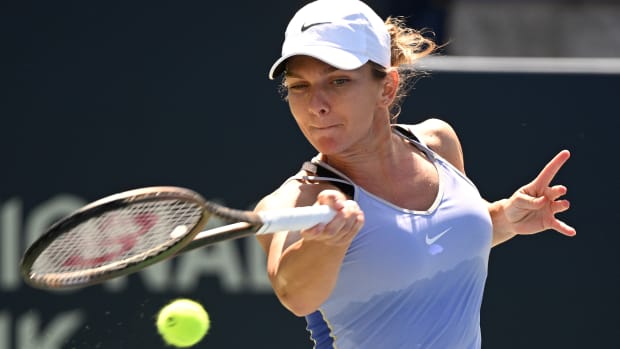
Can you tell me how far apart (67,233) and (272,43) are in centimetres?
201

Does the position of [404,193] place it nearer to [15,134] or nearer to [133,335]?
[133,335]

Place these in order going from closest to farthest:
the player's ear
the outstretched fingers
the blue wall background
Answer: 1. the player's ear
2. the outstretched fingers
3. the blue wall background

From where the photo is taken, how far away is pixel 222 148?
367 cm

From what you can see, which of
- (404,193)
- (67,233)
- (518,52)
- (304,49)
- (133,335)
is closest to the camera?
(67,233)

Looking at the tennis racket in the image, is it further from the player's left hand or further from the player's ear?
the player's left hand

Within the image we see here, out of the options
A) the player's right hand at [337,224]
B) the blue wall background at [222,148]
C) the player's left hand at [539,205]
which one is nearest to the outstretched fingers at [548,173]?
the player's left hand at [539,205]

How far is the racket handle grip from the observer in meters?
1.82

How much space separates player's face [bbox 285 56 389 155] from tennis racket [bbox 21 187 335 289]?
0.27 metres

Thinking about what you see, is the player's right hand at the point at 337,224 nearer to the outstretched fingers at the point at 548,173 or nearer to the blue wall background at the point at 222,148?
the outstretched fingers at the point at 548,173

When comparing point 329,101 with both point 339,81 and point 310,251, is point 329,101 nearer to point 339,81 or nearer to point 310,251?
point 339,81

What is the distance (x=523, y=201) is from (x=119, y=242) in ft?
3.16

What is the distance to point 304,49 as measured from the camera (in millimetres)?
2059

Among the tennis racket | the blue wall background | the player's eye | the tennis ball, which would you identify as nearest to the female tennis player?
the player's eye

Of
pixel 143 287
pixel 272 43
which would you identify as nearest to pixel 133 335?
pixel 143 287
